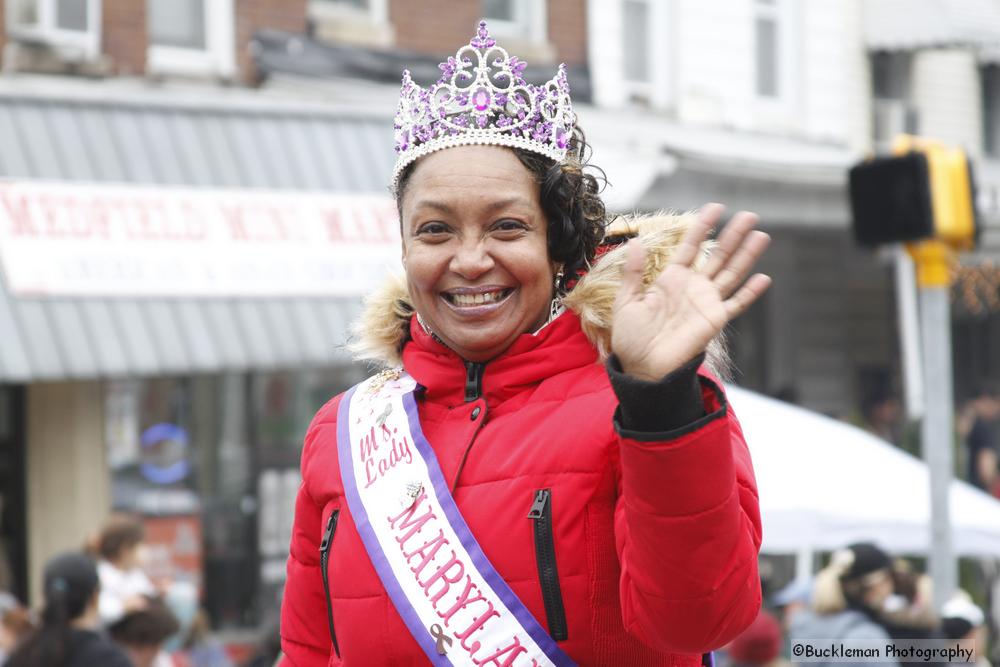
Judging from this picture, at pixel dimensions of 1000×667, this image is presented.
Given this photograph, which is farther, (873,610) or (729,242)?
(873,610)

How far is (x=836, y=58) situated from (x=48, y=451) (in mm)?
9302

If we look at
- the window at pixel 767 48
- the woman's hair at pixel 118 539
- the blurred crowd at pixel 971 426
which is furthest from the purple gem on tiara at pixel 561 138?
the window at pixel 767 48

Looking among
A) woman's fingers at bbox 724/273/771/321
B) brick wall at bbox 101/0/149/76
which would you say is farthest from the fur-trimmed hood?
brick wall at bbox 101/0/149/76

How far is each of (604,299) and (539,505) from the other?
364mm

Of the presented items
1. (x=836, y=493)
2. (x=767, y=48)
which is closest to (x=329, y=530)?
(x=836, y=493)

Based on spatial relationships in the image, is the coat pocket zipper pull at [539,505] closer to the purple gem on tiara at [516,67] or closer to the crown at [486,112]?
the crown at [486,112]

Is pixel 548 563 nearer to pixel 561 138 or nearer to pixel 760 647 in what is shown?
pixel 561 138

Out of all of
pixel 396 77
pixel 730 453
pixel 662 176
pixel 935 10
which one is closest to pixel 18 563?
pixel 396 77

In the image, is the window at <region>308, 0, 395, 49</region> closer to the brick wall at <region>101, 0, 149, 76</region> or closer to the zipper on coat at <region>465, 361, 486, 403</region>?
the brick wall at <region>101, 0, 149, 76</region>

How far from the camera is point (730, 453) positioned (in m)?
2.27

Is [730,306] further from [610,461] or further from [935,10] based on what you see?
[935,10]

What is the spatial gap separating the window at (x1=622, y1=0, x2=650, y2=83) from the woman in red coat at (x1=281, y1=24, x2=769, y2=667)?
11.7 metres

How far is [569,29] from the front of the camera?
13883 millimetres

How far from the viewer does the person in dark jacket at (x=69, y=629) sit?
5.52m
